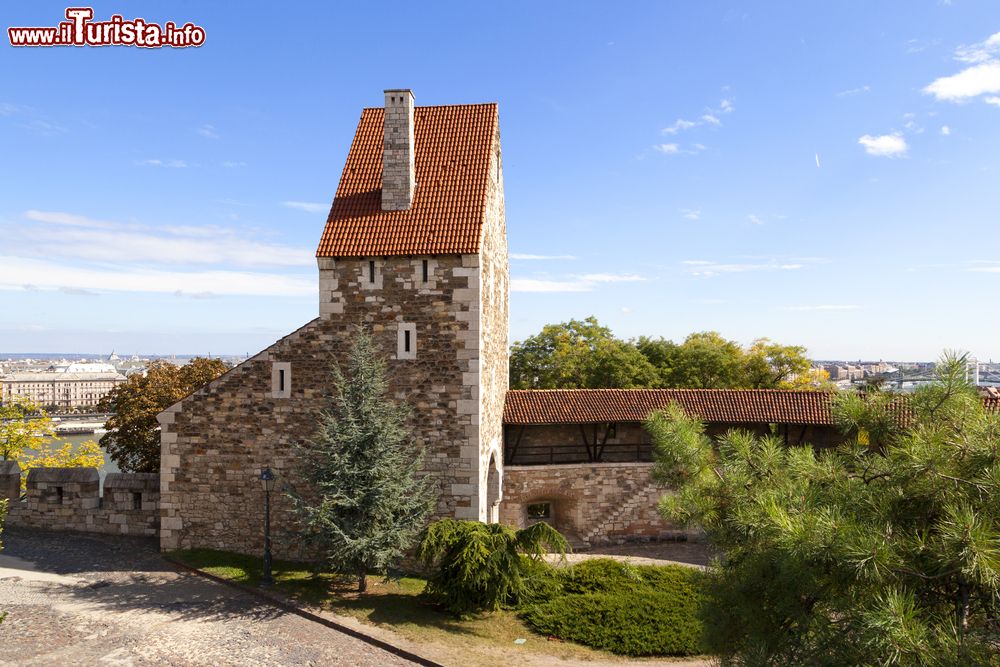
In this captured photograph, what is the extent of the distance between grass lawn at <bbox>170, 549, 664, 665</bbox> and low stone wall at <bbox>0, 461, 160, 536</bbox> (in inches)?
78.2

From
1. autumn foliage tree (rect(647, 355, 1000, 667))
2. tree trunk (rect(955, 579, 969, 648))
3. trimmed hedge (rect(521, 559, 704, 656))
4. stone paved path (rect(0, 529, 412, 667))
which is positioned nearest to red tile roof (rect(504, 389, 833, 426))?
trimmed hedge (rect(521, 559, 704, 656))

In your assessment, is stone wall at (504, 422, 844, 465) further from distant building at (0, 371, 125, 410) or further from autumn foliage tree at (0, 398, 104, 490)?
distant building at (0, 371, 125, 410)

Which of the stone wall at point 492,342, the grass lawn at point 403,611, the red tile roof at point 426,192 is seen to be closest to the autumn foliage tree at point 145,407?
the grass lawn at point 403,611

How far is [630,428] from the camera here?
1900 centimetres

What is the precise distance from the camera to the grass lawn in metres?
9.98

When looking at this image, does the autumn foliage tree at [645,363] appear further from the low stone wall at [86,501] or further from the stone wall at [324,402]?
the low stone wall at [86,501]

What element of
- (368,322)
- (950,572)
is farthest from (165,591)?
(950,572)

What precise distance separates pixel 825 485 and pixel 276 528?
1179 centimetres

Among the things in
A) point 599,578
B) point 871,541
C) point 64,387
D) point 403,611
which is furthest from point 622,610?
point 64,387

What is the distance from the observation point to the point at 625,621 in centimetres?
1083

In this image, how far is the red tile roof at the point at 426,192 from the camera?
43.6ft

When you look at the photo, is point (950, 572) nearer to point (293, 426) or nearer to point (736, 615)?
point (736, 615)

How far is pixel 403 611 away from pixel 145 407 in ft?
41.6

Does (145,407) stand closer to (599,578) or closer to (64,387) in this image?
(599,578)
